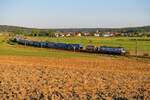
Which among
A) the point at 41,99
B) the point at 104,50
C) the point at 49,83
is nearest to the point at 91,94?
the point at 41,99

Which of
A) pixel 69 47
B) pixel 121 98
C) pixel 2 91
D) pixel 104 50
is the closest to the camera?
pixel 121 98

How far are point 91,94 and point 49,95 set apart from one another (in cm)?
230

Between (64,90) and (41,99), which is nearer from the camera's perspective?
(41,99)

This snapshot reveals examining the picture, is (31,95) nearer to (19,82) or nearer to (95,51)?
(19,82)

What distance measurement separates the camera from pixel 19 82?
15719 millimetres

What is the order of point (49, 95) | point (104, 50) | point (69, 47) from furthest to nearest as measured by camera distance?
point (69, 47) < point (104, 50) < point (49, 95)

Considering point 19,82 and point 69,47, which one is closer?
point 19,82

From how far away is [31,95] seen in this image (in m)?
12.1

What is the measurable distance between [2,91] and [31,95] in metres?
2.09

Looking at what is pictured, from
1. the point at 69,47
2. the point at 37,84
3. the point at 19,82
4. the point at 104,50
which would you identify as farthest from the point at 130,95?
the point at 69,47

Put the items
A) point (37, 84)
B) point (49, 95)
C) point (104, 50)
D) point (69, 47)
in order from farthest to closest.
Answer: point (69, 47), point (104, 50), point (37, 84), point (49, 95)

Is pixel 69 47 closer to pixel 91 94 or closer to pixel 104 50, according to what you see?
pixel 104 50

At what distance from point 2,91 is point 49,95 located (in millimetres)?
3113

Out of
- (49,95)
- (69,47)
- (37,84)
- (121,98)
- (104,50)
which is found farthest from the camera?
(69,47)
